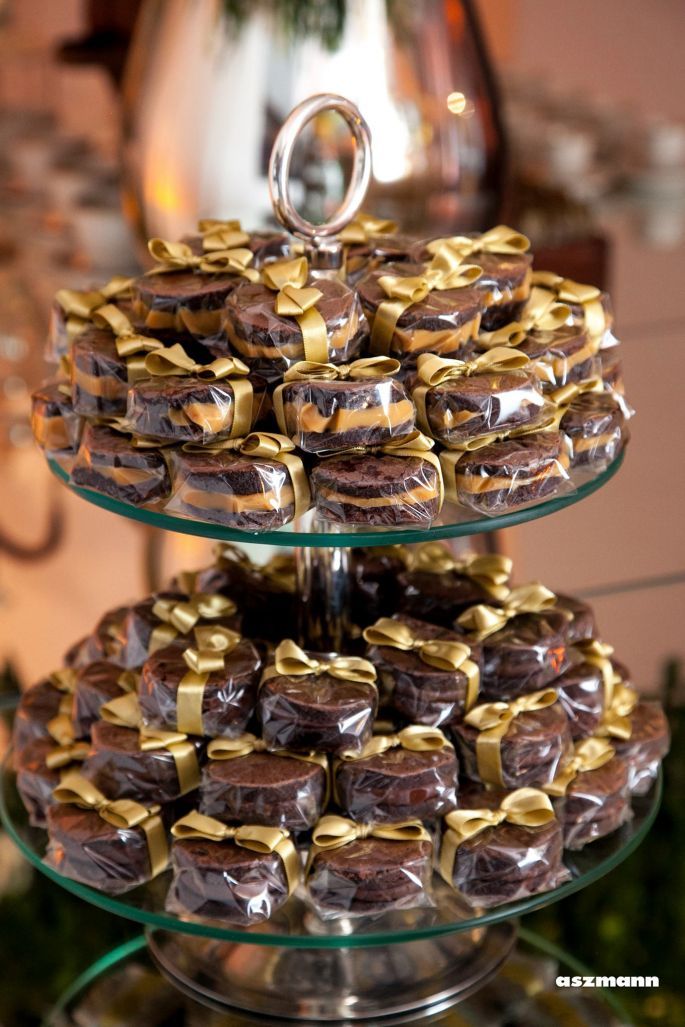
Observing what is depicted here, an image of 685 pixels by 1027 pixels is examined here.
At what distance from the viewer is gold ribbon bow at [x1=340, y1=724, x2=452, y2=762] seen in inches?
27.2

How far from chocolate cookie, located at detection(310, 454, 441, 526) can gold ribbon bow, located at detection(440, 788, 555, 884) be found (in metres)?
0.17

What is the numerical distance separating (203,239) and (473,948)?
474mm

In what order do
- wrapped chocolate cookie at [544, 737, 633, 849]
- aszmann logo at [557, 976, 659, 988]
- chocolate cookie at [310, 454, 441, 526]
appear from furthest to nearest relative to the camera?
1. aszmann logo at [557, 976, 659, 988]
2. wrapped chocolate cookie at [544, 737, 633, 849]
3. chocolate cookie at [310, 454, 441, 526]

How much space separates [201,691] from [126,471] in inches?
4.9

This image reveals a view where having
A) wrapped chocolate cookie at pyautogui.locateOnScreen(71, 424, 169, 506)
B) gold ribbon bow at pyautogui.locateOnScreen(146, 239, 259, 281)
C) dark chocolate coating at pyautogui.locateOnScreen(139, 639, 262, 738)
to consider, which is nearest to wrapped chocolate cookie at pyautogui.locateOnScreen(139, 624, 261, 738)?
dark chocolate coating at pyautogui.locateOnScreen(139, 639, 262, 738)

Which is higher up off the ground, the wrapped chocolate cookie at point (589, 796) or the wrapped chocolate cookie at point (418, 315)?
the wrapped chocolate cookie at point (418, 315)

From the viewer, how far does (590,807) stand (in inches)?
28.8

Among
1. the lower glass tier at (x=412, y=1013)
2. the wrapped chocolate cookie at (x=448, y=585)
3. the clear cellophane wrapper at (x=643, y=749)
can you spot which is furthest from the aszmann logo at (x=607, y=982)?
the wrapped chocolate cookie at (x=448, y=585)

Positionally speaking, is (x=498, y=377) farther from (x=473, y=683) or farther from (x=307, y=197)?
(x=307, y=197)

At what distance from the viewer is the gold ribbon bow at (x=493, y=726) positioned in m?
0.71

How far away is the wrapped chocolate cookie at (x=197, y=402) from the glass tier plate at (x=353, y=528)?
0.04m

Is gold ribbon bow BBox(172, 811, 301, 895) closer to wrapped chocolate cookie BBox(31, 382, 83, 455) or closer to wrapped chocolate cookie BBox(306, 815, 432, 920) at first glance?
wrapped chocolate cookie BBox(306, 815, 432, 920)

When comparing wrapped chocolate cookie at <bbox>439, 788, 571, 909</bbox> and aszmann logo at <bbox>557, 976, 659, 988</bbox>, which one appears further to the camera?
aszmann logo at <bbox>557, 976, 659, 988</bbox>

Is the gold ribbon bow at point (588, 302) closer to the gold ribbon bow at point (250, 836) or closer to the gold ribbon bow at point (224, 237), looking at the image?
the gold ribbon bow at point (224, 237)
